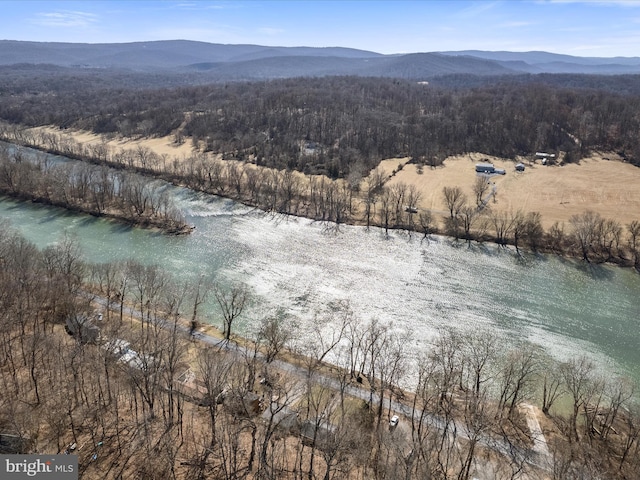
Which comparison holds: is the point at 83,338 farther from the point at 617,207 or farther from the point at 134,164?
the point at 617,207

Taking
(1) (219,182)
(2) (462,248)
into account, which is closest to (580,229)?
(2) (462,248)

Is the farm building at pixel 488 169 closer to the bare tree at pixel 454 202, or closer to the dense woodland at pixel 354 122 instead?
the dense woodland at pixel 354 122

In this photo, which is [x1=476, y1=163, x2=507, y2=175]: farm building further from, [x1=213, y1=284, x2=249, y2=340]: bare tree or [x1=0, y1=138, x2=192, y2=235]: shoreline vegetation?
[x1=213, y1=284, x2=249, y2=340]: bare tree

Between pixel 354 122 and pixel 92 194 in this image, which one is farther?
pixel 354 122

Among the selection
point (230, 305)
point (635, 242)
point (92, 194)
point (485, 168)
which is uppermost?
point (485, 168)

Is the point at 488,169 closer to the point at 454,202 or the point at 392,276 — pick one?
the point at 454,202

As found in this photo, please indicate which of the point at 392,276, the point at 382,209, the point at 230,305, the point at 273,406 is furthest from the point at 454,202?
the point at 273,406

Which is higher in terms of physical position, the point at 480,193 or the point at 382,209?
the point at 480,193
